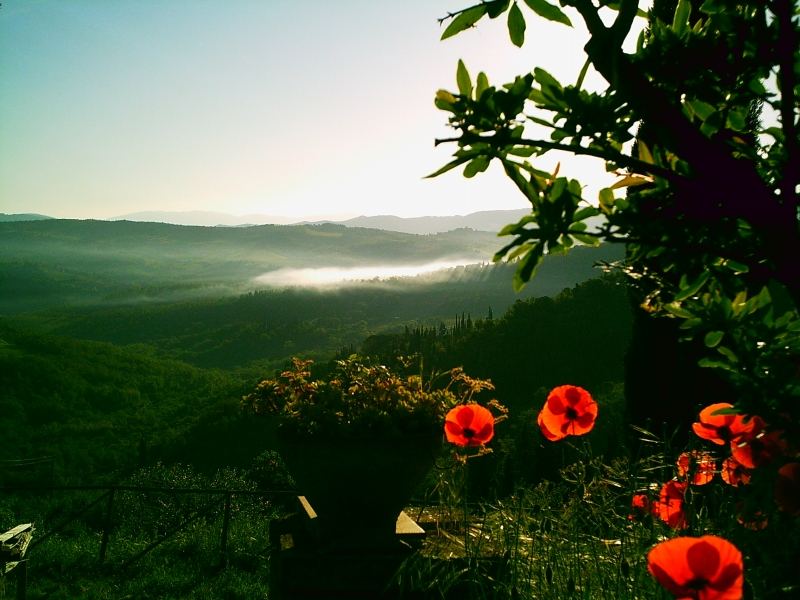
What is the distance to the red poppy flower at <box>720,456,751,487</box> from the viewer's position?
2.55 m

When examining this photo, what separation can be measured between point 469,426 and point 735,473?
1.22m

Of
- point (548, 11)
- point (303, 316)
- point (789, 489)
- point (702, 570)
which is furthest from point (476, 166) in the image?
point (303, 316)

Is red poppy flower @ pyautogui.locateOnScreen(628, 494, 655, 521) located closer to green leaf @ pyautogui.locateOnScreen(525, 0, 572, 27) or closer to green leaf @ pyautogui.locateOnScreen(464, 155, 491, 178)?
green leaf @ pyautogui.locateOnScreen(464, 155, 491, 178)

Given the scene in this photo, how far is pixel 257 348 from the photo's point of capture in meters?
144

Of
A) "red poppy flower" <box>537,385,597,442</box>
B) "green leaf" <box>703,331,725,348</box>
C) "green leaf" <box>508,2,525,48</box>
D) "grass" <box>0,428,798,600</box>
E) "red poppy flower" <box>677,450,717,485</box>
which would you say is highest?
"green leaf" <box>508,2,525,48</box>

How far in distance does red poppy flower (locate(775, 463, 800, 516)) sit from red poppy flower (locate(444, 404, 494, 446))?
A: 4.86 feet

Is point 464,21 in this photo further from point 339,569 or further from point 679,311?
point 339,569

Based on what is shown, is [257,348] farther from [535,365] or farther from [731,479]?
[731,479]

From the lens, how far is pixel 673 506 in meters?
2.52

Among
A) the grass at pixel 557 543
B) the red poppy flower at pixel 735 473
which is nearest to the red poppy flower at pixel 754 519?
the grass at pixel 557 543

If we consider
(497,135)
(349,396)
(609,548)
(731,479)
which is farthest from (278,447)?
(497,135)

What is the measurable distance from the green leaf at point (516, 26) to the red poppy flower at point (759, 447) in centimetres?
159

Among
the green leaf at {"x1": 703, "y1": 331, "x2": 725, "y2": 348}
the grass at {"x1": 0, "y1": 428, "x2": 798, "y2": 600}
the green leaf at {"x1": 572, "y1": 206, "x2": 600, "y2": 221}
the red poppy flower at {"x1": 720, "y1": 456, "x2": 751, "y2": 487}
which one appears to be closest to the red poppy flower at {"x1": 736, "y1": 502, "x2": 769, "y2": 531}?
the grass at {"x1": 0, "y1": 428, "x2": 798, "y2": 600}

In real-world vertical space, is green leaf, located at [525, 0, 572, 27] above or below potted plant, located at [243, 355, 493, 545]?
above
